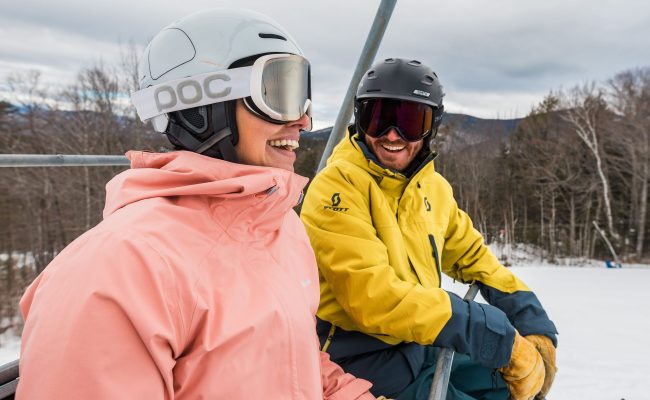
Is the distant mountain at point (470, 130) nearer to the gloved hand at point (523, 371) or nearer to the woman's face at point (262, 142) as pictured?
the gloved hand at point (523, 371)

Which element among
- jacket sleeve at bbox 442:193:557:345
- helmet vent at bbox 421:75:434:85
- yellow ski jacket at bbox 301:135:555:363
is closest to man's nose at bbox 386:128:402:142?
yellow ski jacket at bbox 301:135:555:363

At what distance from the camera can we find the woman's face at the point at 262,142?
117 centimetres

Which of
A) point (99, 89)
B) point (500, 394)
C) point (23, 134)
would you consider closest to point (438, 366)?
point (500, 394)

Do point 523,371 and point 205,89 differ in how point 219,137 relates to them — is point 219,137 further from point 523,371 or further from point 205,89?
point 523,371

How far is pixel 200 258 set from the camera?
0.91 metres

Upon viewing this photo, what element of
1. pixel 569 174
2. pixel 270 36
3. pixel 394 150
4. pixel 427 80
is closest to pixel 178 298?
pixel 270 36

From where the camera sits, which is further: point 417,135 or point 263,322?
point 417,135

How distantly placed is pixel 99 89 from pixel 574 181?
107 feet

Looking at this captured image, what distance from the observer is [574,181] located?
1302 inches

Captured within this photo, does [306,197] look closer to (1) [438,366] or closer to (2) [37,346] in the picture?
(1) [438,366]

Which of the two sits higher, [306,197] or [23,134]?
[23,134]

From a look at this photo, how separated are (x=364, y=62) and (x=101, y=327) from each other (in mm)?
2313

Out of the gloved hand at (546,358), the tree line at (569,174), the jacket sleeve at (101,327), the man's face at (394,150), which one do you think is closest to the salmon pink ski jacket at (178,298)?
the jacket sleeve at (101,327)

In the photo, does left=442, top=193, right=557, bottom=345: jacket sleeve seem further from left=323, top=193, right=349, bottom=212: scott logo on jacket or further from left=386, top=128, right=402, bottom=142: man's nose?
left=323, top=193, right=349, bottom=212: scott logo on jacket
